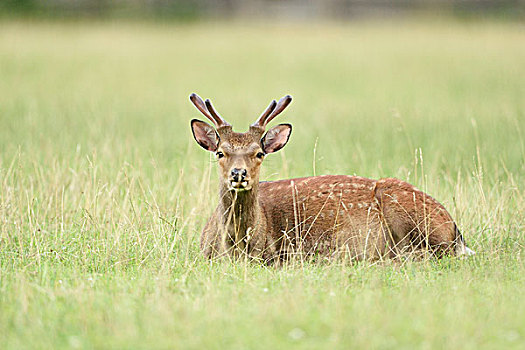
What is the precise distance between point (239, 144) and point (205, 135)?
1.56 feet

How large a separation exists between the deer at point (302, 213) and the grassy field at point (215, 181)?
0.96ft

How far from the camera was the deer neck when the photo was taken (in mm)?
6688

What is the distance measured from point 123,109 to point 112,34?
11.5m

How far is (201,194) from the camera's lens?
7789 millimetres

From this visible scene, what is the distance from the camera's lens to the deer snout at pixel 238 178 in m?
6.28

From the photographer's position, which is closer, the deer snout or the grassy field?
the grassy field

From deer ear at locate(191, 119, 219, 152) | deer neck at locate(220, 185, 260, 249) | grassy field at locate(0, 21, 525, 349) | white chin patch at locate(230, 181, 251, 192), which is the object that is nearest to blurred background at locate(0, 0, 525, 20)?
grassy field at locate(0, 21, 525, 349)

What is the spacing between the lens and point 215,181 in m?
8.97

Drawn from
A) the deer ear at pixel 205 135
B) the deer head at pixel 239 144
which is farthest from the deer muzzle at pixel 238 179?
the deer ear at pixel 205 135

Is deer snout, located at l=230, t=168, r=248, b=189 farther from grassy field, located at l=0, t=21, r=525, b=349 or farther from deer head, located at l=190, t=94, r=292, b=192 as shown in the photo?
grassy field, located at l=0, t=21, r=525, b=349

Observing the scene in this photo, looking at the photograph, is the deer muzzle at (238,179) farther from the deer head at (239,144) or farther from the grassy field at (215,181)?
the grassy field at (215,181)

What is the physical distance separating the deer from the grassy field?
294mm

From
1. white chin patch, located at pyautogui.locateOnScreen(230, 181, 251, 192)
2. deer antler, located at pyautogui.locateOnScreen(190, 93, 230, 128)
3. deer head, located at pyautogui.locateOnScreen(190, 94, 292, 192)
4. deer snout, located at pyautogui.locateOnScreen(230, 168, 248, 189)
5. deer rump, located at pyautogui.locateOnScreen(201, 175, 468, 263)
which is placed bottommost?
deer rump, located at pyautogui.locateOnScreen(201, 175, 468, 263)

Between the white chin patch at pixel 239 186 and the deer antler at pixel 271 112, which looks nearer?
the white chin patch at pixel 239 186
